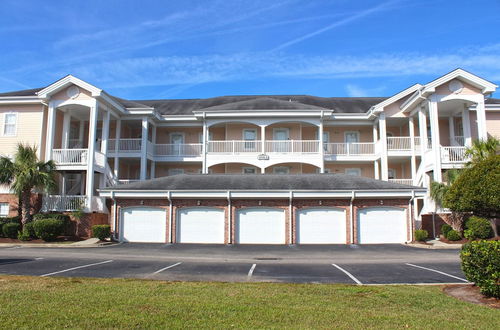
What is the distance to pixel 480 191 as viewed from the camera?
909 centimetres

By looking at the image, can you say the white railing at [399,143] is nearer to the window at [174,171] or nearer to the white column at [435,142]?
the white column at [435,142]

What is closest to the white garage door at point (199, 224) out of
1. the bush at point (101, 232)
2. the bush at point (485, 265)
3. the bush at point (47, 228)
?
the bush at point (101, 232)

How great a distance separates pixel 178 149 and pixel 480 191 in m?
23.5

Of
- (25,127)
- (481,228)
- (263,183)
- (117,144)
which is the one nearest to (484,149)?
(481,228)

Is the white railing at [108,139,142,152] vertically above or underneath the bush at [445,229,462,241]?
above

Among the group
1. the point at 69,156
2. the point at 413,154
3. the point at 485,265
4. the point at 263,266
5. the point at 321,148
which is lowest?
the point at 263,266

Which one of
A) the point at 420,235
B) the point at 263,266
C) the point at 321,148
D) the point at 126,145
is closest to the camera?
the point at 263,266

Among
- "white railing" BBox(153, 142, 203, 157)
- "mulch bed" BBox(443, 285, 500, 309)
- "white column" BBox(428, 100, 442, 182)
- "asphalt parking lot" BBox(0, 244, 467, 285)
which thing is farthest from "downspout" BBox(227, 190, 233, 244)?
"mulch bed" BBox(443, 285, 500, 309)

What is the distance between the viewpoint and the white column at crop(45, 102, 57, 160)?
25500 millimetres

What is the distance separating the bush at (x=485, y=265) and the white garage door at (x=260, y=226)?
13.0 m

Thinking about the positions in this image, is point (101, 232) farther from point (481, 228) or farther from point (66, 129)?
point (481, 228)

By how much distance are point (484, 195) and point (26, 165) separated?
73.8 ft

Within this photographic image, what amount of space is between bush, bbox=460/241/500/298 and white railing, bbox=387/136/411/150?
20746mm

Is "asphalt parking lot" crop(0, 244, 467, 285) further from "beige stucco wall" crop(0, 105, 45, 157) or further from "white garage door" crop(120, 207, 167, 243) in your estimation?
"beige stucco wall" crop(0, 105, 45, 157)
